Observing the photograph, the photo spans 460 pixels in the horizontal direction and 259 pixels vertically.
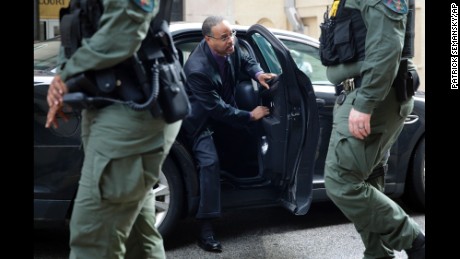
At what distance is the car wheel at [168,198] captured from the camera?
182 inches

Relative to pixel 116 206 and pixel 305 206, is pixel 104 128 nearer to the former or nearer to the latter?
pixel 116 206

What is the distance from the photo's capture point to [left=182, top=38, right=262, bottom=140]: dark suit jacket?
4.69 metres

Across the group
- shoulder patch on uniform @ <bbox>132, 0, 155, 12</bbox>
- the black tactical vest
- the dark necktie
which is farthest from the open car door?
shoulder patch on uniform @ <bbox>132, 0, 155, 12</bbox>

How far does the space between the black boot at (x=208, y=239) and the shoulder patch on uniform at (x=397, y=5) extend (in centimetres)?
189

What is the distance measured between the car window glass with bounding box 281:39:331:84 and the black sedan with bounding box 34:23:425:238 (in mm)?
30

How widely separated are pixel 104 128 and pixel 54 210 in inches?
56.1

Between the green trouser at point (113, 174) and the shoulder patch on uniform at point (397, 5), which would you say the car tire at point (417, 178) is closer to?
the shoulder patch on uniform at point (397, 5)

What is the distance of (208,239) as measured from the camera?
476cm

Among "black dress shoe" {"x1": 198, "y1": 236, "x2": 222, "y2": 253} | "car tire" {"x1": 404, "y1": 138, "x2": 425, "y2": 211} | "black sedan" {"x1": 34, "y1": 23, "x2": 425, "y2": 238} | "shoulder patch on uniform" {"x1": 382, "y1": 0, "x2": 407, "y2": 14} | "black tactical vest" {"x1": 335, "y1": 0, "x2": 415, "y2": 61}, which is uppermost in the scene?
"shoulder patch on uniform" {"x1": 382, "y1": 0, "x2": 407, "y2": 14}

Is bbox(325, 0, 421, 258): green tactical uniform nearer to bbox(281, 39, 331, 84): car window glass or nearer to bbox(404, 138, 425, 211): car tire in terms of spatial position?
bbox(281, 39, 331, 84): car window glass

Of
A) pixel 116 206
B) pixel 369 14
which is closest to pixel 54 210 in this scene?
pixel 116 206

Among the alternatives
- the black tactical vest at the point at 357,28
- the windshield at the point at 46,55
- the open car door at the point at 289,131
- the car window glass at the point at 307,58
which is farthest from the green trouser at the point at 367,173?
the windshield at the point at 46,55
